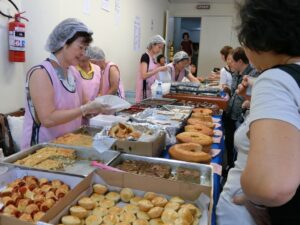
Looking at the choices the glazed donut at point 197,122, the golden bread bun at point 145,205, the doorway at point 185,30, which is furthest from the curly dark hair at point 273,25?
the doorway at point 185,30

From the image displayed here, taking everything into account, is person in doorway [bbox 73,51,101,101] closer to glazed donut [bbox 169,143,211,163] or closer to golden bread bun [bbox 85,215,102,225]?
glazed donut [bbox 169,143,211,163]

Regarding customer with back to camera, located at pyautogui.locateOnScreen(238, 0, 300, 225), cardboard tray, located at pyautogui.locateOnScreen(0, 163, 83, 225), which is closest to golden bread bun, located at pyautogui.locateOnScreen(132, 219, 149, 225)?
cardboard tray, located at pyautogui.locateOnScreen(0, 163, 83, 225)

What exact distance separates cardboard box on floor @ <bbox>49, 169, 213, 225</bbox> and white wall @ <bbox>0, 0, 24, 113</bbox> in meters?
1.62

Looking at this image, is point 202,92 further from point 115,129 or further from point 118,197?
point 118,197

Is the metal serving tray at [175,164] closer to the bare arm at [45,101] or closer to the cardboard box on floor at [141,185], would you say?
the cardboard box on floor at [141,185]

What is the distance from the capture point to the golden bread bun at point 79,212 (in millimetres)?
900

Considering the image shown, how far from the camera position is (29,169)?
44.6 inches

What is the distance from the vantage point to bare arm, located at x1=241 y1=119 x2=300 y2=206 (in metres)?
0.60

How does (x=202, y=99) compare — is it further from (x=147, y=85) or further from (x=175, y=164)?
(x=175, y=164)

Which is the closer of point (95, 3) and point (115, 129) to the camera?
point (115, 129)

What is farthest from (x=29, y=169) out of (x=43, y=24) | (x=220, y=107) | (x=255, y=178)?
(x=220, y=107)

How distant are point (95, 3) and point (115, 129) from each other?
2559mm

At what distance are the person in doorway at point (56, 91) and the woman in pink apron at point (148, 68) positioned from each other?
81.8 inches

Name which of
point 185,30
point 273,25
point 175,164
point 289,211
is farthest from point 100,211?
point 185,30
